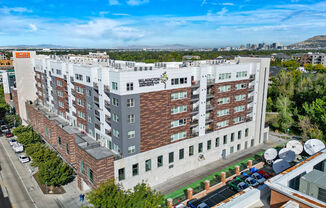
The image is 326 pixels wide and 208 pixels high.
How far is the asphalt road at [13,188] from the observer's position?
134 feet

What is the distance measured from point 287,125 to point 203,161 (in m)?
34.1

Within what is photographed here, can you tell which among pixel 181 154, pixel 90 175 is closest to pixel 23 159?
pixel 90 175

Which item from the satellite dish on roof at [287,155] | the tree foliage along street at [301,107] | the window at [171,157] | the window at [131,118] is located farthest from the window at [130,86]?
the tree foliage along street at [301,107]

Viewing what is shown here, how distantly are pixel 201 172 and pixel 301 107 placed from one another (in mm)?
53337

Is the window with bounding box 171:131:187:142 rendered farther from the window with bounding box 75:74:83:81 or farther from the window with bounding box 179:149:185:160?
the window with bounding box 75:74:83:81

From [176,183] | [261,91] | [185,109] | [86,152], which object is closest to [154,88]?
[185,109]

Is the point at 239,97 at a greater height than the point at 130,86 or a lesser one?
lesser

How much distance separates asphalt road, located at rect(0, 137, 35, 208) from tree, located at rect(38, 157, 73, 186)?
14.1 ft

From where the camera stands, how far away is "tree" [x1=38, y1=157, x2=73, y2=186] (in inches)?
1671

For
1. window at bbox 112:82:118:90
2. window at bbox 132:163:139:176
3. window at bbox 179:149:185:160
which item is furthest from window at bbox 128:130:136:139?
window at bbox 179:149:185:160

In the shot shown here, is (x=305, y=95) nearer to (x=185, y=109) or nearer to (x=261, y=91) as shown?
(x=261, y=91)

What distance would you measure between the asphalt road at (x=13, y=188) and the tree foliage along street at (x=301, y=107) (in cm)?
6447

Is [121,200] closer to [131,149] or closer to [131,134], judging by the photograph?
[131,149]

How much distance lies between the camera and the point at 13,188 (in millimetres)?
45688
